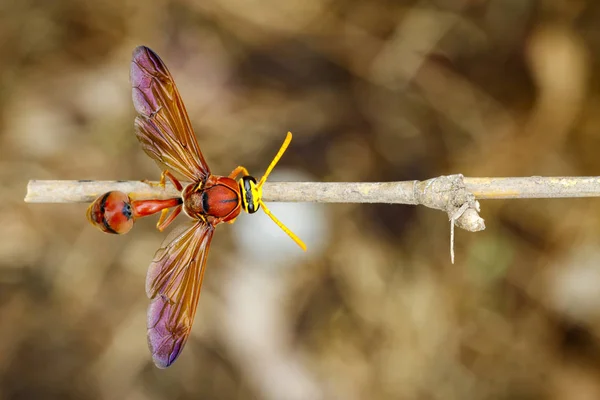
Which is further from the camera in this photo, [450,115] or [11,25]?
[450,115]

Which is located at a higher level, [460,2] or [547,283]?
[460,2]

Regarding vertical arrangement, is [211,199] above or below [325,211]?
below

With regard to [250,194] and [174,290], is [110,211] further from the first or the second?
[250,194]

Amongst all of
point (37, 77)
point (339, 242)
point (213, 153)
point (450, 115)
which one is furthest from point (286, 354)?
point (37, 77)

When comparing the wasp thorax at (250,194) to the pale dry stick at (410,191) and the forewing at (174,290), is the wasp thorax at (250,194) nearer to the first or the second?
the pale dry stick at (410,191)

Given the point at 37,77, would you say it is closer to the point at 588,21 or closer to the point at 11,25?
the point at 11,25

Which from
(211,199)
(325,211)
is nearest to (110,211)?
(211,199)
